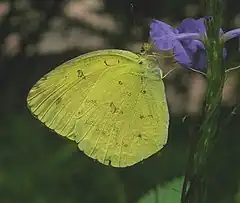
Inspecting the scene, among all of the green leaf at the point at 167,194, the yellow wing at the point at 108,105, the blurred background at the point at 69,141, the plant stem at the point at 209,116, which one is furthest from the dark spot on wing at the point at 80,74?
the blurred background at the point at 69,141

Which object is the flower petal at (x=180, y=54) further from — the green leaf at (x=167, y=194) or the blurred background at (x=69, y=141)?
the blurred background at (x=69, y=141)

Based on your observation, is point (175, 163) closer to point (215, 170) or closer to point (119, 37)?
point (215, 170)

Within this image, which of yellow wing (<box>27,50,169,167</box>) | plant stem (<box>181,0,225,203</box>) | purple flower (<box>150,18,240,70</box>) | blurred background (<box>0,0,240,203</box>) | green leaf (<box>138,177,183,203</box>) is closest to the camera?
plant stem (<box>181,0,225,203</box>)

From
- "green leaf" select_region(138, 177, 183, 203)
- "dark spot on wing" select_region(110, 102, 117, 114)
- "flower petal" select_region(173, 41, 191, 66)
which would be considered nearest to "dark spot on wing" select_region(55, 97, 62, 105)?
"dark spot on wing" select_region(110, 102, 117, 114)

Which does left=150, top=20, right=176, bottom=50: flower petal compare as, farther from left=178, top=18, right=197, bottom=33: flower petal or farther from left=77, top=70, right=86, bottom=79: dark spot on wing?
left=77, top=70, right=86, bottom=79: dark spot on wing

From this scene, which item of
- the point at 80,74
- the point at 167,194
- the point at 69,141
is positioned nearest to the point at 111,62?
the point at 80,74

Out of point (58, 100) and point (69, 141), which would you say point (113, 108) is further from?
point (69, 141)
